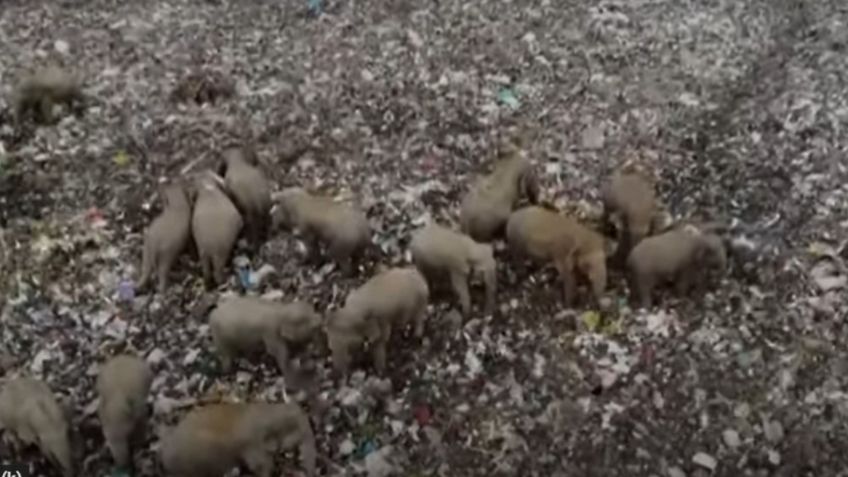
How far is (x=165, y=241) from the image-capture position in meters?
3.93

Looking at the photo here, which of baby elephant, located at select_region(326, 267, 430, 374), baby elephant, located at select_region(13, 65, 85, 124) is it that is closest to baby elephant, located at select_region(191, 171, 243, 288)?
baby elephant, located at select_region(326, 267, 430, 374)

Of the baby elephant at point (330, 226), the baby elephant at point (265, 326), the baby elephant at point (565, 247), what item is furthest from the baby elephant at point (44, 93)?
the baby elephant at point (565, 247)

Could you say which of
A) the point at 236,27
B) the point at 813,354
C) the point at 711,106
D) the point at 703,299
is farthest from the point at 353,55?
the point at 813,354

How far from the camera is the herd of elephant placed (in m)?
Answer: 3.32

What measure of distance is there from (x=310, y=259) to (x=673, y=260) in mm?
1045

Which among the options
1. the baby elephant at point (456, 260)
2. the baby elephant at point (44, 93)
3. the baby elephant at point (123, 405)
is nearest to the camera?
the baby elephant at point (123, 405)

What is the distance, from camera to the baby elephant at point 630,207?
13.0ft

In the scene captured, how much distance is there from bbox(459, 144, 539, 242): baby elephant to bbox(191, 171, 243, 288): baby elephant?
0.67 m

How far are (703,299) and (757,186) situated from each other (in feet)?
2.03

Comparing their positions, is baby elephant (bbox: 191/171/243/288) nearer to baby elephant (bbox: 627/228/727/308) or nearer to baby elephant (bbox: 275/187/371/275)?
baby elephant (bbox: 275/187/371/275)

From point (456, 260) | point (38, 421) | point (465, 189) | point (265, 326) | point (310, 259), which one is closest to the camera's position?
point (38, 421)

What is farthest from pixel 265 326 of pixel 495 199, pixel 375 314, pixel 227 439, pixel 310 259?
pixel 495 199

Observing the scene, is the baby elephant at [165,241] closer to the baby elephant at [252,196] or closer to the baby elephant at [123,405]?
the baby elephant at [252,196]

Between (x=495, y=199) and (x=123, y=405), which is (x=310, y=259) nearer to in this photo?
(x=495, y=199)
